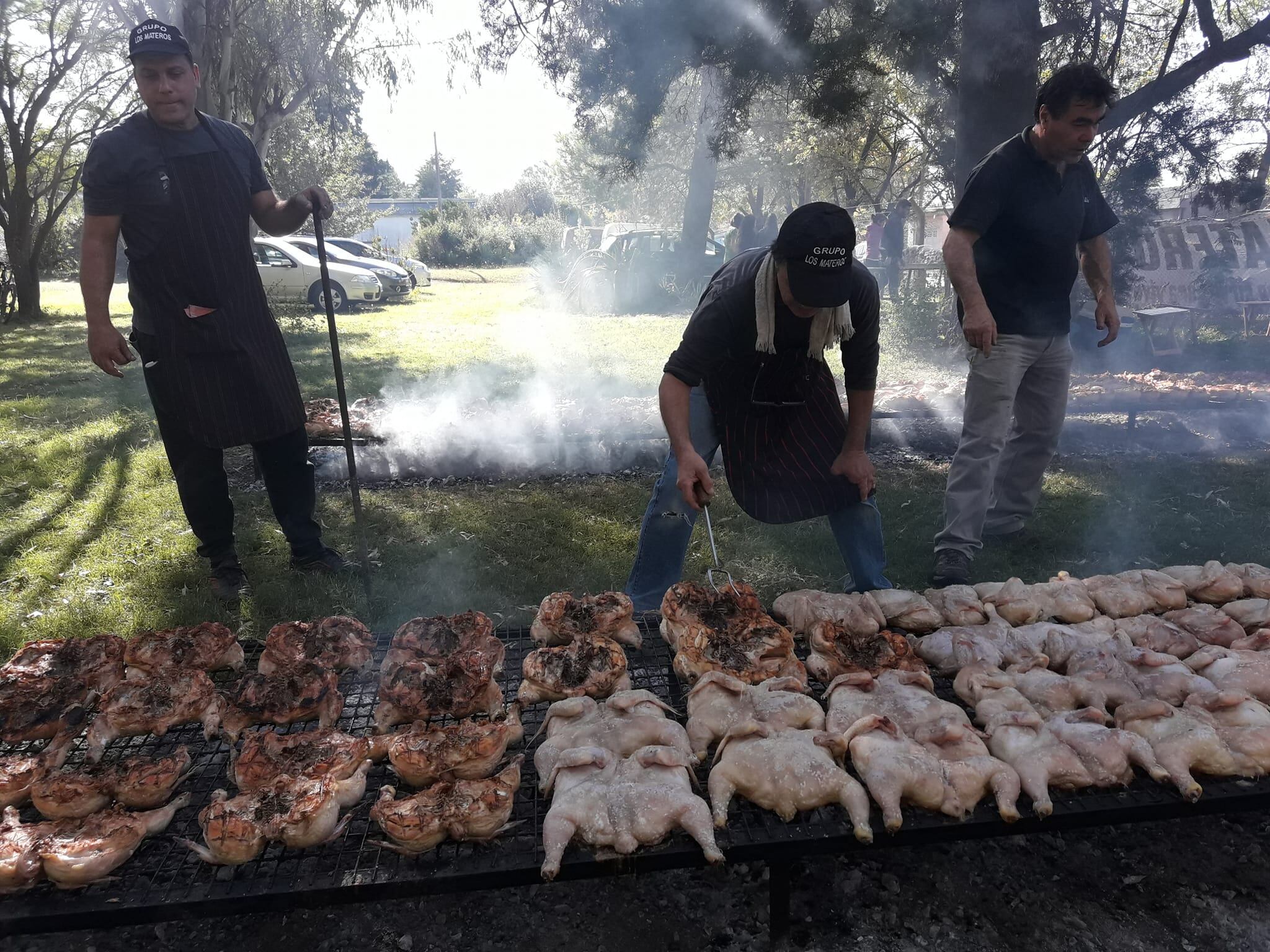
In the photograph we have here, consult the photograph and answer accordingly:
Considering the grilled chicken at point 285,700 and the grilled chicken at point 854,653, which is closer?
the grilled chicken at point 285,700

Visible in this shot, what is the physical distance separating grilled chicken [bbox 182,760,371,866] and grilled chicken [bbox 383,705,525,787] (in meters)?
0.18

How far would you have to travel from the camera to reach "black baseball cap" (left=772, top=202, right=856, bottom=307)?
8.95ft

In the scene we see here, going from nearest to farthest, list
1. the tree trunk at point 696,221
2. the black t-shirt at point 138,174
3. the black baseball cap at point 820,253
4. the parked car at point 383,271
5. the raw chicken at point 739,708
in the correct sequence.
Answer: the raw chicken at point 739,708, the black baseball cap at point 820,253, the black t-shirt at point 138,174, the parked car at point 383,271, the tree trunk at point 696,221

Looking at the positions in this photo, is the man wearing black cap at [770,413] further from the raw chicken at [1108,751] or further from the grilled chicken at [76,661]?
the grilled chicken at [76,661]

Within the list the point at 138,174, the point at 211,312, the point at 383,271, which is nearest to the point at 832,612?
the point at 211,312

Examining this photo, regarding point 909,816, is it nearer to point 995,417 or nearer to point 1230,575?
point 1230,575

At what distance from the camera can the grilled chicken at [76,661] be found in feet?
9.16

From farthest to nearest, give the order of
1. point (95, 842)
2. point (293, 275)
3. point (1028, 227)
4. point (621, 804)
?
point (293, 275)
point (1028, 227)
point (621, 804)
point (95, 842)

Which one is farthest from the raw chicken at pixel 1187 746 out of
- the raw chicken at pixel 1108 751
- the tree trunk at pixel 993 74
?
the tree trunk at pixel 993 74

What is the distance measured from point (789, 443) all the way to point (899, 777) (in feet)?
5.60

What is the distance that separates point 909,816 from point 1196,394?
7.78 m

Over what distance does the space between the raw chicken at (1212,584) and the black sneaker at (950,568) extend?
1.03 meters

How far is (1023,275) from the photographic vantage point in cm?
438

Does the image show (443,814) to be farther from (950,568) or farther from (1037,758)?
(950,568)
